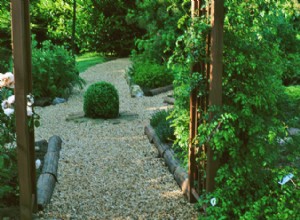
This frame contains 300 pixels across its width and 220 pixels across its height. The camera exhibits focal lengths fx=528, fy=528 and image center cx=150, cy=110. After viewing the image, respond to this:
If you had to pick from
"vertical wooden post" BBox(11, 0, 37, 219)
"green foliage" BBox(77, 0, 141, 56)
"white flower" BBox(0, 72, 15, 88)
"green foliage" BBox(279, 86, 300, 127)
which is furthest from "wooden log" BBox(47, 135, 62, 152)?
"green foliage" BBox(77, 0, 141, 56)

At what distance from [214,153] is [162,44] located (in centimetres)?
982

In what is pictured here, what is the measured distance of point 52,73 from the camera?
1094 centimetres

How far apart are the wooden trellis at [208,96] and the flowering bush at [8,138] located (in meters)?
1.29

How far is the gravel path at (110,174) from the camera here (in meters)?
4.62

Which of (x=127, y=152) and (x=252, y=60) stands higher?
(x=252, y=60)

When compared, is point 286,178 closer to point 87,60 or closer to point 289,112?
point 289,112

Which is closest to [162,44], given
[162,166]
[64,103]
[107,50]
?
[64,103]

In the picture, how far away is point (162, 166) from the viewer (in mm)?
6047

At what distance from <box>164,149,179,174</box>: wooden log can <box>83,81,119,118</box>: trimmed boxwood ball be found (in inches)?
111

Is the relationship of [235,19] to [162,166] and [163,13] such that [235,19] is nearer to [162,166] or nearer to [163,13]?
[162,166]

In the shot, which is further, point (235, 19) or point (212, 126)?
point (235, 19)

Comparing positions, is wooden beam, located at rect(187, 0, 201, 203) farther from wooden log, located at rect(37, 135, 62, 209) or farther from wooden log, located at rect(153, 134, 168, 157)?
wooden log, located at rect(153, 134, 168, 157)

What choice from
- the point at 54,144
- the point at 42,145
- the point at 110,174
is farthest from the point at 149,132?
the point at 110,174

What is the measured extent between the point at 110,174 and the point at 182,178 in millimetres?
978
